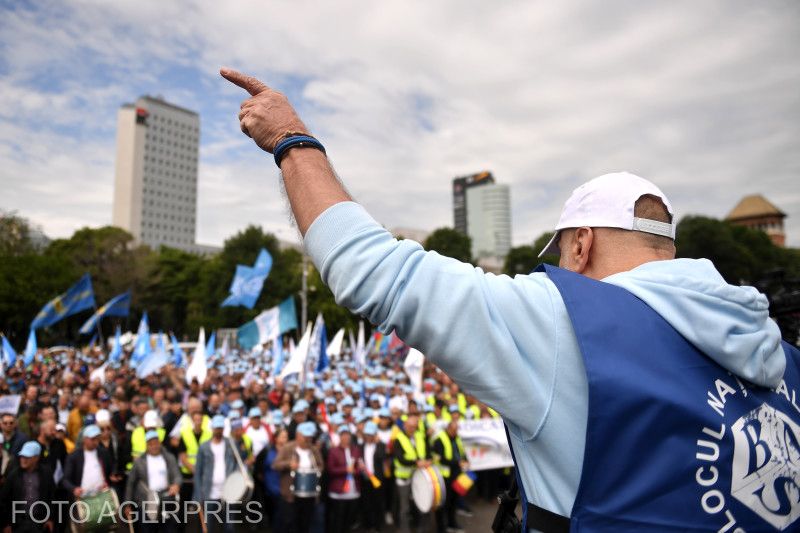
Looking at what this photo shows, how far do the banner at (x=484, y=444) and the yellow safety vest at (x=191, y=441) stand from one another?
16.3ft

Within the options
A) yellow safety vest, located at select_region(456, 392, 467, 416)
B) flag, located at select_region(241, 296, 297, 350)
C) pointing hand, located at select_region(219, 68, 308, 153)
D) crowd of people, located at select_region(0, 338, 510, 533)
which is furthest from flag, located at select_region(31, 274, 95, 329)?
pointing hand, located at select_region(219, 68, 308, 153)

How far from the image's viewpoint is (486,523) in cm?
1027

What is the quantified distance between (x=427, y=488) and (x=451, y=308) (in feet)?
28.9

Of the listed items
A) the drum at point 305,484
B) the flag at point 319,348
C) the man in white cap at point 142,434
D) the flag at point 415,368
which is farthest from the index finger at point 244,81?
the flag at point 319,348

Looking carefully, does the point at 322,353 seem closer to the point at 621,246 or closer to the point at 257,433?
the point at 257,433

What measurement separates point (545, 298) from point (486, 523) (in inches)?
410

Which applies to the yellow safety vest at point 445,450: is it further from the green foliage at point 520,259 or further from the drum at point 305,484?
the green foliage at point 520,259

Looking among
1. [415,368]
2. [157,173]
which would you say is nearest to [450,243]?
[415,368]

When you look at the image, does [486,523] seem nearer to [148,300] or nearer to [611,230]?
[611,230]

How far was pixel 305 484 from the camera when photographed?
8.19 m

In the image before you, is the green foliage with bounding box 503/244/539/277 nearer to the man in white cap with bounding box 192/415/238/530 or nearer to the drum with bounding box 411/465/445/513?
the drum with bounding box 411/465/445/513

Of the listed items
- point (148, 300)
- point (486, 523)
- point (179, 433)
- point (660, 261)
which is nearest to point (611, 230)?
point (660, 261)

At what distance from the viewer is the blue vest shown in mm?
1103

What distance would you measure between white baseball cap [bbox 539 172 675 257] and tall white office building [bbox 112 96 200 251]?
13201cm
